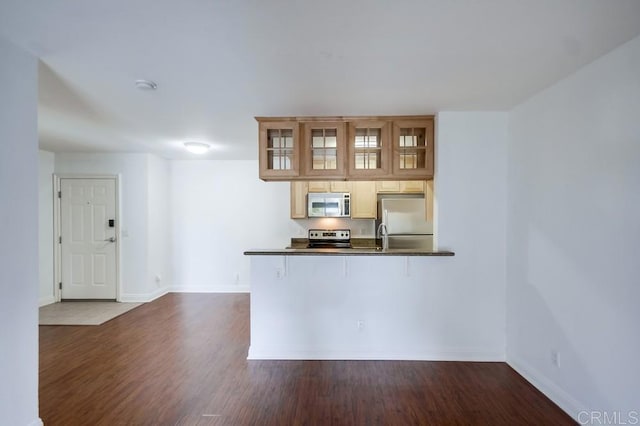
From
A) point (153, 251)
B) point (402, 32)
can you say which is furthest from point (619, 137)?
point (153, 251)

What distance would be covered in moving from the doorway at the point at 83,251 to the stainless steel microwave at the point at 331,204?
3359 millimetres

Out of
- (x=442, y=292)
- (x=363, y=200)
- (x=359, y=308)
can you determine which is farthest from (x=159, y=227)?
(x=442, y=292)

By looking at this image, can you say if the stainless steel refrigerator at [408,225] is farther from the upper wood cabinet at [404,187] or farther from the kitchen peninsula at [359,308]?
the kitchen peninsula at [359,308]

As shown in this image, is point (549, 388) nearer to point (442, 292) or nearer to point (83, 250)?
point (442, 292)

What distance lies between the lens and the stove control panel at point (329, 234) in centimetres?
486

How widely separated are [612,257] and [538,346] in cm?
104

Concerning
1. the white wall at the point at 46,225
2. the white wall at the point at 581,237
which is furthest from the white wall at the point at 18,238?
the white wall at the point at 46,225

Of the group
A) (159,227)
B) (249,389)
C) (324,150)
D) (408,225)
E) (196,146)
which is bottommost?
(249,389)

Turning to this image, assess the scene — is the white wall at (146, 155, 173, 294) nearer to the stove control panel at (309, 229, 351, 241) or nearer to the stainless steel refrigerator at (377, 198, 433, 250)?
the stove control panel at (309, 229, 351, 241)

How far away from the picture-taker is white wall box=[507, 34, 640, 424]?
5.48 feet

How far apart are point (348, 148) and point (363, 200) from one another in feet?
5.59

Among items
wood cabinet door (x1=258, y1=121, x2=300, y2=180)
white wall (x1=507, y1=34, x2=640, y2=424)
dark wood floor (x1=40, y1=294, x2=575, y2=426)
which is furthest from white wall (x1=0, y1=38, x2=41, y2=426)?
white wall (x1=507, y1=34, x2=640, y2=424)

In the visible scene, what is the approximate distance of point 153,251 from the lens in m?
4.85

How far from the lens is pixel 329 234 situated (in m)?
4.89
